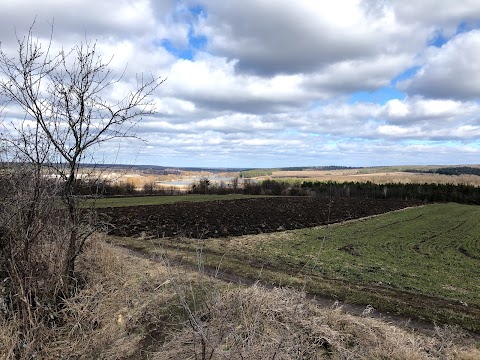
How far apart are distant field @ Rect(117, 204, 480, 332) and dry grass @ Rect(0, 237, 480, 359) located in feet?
2.79

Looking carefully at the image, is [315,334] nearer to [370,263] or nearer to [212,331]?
[212,331]

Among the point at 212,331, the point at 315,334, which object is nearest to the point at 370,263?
the point at 315,334

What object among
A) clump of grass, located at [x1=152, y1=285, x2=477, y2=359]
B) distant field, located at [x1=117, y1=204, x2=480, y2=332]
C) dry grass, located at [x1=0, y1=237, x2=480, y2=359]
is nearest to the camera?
dry grass, located at [x1=0, y1=237, x2=480, y2=359]

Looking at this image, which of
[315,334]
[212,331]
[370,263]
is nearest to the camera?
[212,331]

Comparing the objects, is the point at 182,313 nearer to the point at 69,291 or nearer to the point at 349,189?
the point at 69,291

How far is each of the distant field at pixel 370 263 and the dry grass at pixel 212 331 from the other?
85cm

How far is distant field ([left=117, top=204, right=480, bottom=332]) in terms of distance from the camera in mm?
8972

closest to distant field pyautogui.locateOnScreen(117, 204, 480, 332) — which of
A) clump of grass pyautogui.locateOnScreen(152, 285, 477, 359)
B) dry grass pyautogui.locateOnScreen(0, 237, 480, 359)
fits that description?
clump of grass pyautogui.locateOnScreen(152, 285, 477, 359)

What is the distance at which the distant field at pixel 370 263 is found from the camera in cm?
897

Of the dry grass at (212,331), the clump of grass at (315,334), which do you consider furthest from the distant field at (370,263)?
the dry grass at (212,331)

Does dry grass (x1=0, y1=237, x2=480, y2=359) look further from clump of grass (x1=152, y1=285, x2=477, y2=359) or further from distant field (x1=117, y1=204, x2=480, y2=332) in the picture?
distant field (x1=117, y1=204, x2=480, y2=332)

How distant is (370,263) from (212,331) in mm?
12058

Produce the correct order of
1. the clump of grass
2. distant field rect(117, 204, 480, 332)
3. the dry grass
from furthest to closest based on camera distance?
distant field rect(117, 204, 480, 332) → the clump of grass → the dry grass

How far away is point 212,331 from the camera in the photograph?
4.79 metres
